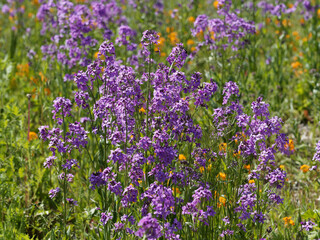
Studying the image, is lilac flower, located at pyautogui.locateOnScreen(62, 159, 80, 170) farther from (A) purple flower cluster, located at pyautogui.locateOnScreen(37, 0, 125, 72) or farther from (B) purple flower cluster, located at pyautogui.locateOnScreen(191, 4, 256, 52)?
(B) purple flower cluster, located at pyautogui.locateOnScreen(191, 4, 256, 52)

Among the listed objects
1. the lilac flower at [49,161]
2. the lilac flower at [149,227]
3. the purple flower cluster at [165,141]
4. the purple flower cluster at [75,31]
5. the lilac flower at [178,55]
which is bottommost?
the lilac flower at [149,227]

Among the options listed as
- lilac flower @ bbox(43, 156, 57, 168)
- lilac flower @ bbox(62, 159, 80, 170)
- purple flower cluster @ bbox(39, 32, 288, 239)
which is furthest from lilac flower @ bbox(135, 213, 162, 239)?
lilac flower @ bbox(43, 156, 57, 168)

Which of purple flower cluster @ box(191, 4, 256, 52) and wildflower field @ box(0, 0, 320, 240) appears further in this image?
purple flower cluster @ box(191, 4, 256, 52)

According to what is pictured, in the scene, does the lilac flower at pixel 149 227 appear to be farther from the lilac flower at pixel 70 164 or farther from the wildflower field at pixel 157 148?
the lilac flower at pixel 70 164

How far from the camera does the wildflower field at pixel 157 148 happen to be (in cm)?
242

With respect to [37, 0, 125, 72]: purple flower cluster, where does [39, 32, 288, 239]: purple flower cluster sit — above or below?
below

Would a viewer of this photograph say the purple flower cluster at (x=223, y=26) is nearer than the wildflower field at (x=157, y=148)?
No

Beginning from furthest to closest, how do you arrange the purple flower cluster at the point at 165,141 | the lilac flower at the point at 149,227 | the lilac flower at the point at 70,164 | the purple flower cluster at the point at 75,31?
1. the purple flower cluster at the point at 75,31
2. the lilac flower at the point at 70,164
3. the purple flower cluster at the point at 165,141
4. the lilac flower at the point at 149,227

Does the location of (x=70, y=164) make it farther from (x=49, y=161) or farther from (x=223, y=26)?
(x=223, y=26)

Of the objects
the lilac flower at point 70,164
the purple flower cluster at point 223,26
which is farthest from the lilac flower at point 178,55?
the purple flower cluster at point 223,26

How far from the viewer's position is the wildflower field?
242 cm

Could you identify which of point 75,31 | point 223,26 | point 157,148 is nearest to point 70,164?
point 157,148

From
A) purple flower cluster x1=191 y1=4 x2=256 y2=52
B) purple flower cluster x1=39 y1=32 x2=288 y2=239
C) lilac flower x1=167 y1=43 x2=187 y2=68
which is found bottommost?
purple flower cluster x1=39 y1=32 x2=288 y2=239

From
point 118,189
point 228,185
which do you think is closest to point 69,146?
point 118,189
